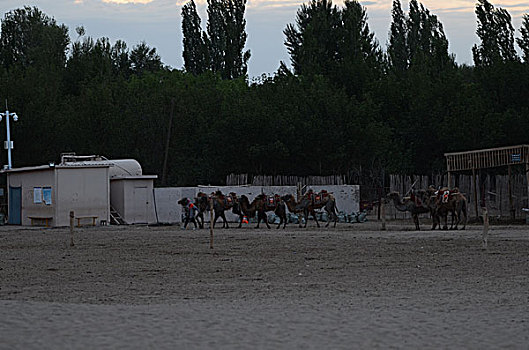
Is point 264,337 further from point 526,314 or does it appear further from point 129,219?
point 129,219

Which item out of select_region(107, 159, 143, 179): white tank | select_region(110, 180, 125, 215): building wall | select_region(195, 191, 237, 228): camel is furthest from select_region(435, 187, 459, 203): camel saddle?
select_region(107, 159, 143, 179): white tank

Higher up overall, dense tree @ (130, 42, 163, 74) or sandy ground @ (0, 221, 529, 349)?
dense tree @ (130, 42, 163, 74)

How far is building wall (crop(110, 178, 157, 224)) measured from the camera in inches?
1870

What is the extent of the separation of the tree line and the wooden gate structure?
15200 millimetres

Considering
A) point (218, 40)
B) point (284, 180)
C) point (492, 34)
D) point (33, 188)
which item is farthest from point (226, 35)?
point (33, 188)

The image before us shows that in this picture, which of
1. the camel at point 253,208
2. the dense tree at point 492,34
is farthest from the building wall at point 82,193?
the dense tree at point 492,34

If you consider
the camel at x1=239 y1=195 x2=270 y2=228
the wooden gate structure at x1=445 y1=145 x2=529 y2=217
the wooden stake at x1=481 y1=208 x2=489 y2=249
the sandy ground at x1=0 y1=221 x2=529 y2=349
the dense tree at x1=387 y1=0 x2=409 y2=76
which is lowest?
the sandy ground at x1=0 y1=221 x2=529 y2=349

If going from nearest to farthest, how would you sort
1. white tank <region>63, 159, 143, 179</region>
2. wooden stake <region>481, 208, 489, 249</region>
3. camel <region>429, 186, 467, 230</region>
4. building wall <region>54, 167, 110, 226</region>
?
wooden stake <region>481, 208, 489, 249</region> → camel <region>429, 186, 467, 230</region> → building wall <region>54, 167, 110, 226</region> → white tank <region>63, 159, 143, 179</region>

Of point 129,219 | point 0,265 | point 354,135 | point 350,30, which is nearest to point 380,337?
point 0,265

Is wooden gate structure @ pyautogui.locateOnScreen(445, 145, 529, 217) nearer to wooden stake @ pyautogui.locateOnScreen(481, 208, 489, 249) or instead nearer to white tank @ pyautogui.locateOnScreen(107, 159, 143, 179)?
wooden stake @ pyautogui.locateOnScreen(481, 208, 489, 249)

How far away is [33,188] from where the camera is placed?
4584cm

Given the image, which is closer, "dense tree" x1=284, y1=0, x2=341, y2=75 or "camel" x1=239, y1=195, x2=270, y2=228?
"camel" x1=239, y1=195, x2=270, y2=228

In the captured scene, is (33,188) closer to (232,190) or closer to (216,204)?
(232,190)

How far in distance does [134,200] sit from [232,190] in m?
5.42
